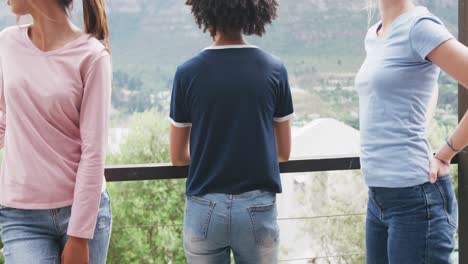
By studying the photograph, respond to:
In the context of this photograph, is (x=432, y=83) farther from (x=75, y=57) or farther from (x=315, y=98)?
(x=315, y=98)

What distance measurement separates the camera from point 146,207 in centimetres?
302

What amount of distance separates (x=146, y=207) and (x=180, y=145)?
107 cm

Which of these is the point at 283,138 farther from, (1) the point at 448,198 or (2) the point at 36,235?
(2) the point at 36,235

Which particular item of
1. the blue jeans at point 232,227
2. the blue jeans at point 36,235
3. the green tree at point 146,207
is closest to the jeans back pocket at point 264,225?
the blue jeans at point 232,227

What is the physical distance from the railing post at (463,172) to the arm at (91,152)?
4.58ft

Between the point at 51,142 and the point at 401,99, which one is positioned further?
the point at 401,99

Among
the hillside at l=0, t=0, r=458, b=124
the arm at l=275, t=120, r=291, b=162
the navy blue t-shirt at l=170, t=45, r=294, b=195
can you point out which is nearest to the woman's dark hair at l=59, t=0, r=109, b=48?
the navy blue t-shirt at l=170, t=45, r=294, b=195

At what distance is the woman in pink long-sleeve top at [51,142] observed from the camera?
1.63 meters

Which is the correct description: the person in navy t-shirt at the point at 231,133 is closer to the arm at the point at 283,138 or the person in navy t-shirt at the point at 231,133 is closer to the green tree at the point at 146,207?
the arm at the point at 283,138

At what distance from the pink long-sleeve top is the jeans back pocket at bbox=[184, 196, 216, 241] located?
1.02 ft

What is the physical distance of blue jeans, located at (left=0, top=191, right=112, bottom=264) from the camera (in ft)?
5.30

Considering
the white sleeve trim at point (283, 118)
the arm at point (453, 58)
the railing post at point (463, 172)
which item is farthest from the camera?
the railing post at point (463, 172)

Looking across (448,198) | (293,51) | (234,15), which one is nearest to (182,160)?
(234,15)

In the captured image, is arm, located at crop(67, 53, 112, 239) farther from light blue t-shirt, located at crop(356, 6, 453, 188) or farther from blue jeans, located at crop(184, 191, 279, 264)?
light blue t-shirt, located at crop(356, 6, 453, 188)
